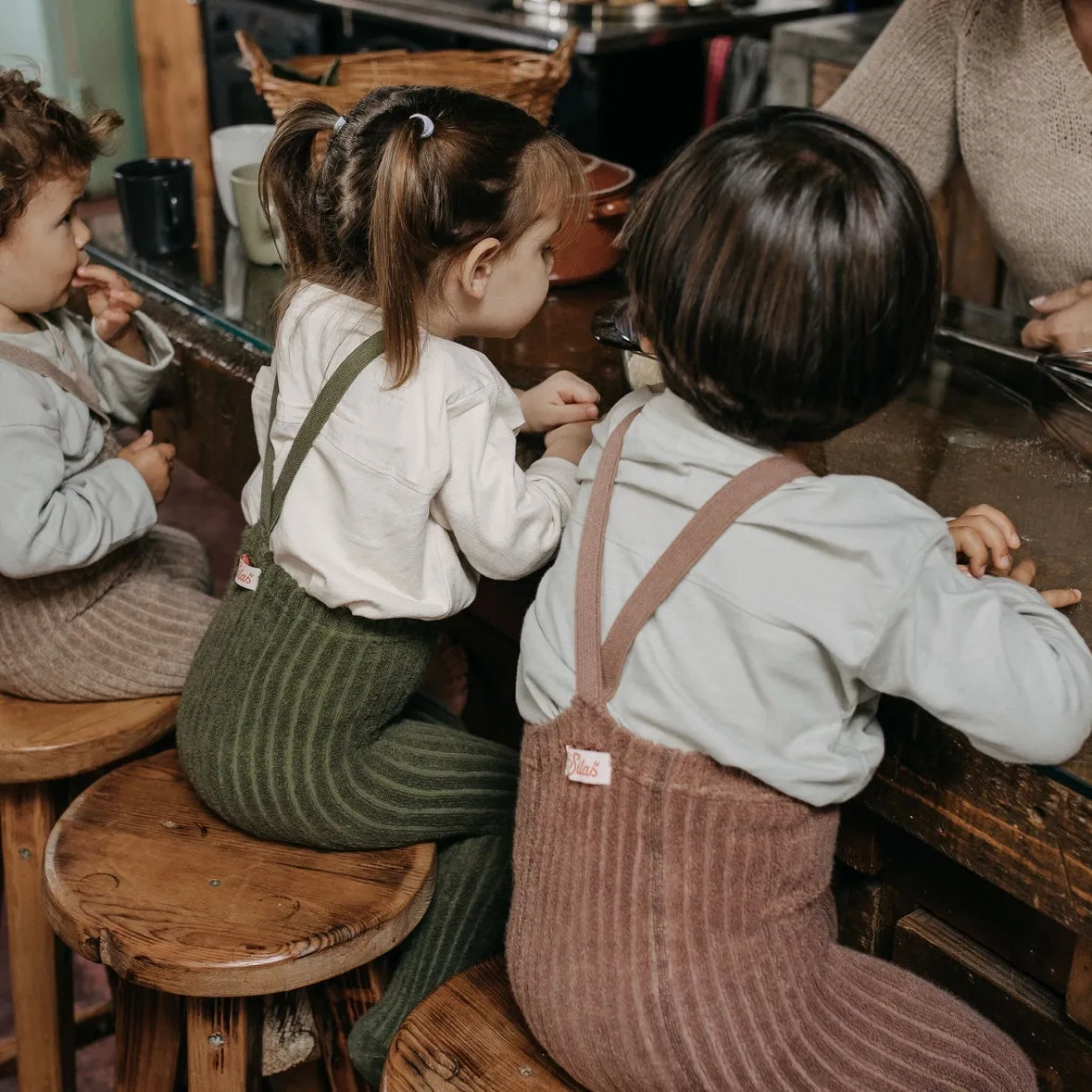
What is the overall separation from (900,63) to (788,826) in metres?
1.29

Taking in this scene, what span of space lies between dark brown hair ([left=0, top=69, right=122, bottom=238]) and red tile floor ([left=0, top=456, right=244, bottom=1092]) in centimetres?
119

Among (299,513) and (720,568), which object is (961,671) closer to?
(720,568)

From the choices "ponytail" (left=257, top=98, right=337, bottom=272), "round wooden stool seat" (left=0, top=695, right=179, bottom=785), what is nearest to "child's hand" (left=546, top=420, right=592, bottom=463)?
"ponytail" (left=257, top=98, right=337, bottom=272)

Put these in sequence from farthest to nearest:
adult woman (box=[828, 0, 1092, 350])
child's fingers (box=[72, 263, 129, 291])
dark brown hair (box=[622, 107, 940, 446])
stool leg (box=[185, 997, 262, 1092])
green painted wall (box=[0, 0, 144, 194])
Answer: green painted wall (box=[0, 0, 144, 194]), adult woman (box=[828, 0, 1092, 350]), child's fingers (box=[72, 263, 129, 291]), stool leg (box=[185, 997, 262, 1092]), dark brown hair (box=[622, 107, 940, 446])

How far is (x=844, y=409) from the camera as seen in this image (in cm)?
90

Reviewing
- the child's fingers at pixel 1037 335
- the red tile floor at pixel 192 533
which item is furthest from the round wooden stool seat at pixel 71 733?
the child's fingers at pixel 1037 335

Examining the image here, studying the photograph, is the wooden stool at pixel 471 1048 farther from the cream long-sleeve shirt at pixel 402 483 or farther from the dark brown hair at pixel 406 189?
the dark brown hair at pixel 406 189

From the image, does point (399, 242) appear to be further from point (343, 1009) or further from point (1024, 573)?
point (343, 1009)

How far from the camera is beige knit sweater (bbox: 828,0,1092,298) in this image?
1721 millimetres

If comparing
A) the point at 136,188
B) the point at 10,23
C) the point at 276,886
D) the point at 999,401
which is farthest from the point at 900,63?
the point at 10,23

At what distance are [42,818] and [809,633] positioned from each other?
0.96 m

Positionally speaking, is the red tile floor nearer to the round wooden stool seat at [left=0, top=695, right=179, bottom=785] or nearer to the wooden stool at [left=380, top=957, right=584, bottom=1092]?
the round wooden stool seat at [left=0, top=695, right=179, bottom=785]

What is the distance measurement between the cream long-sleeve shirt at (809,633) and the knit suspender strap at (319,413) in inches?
9.8

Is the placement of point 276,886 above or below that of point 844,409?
below
